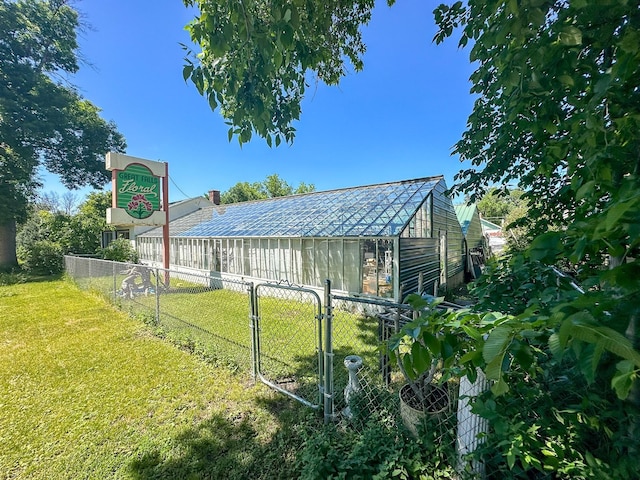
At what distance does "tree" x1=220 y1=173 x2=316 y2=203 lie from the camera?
1631 inches

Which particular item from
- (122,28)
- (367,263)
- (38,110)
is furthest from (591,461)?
(38,110)

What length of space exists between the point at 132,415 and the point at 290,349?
2601 millimetres

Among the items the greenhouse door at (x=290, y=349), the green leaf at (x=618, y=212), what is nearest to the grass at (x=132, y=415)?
the greenhouse door at (x=290, y=349)

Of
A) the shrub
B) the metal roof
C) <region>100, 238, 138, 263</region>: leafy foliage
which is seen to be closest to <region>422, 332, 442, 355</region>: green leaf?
the metal roof

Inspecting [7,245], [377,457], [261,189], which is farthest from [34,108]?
[261,189]

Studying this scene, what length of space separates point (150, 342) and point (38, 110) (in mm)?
20803

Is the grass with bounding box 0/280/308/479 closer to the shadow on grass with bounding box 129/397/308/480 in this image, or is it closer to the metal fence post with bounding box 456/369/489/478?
→ the shadow on grass with bounding box 129/397/308/480

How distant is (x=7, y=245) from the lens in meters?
16.0

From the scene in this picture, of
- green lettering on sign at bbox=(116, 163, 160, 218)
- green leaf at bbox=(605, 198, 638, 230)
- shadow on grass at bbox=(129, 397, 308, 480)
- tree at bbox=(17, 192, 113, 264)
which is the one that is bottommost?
shadow on grass at bbox=(129, 397, 308, 480)

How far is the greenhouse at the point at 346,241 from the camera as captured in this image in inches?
320

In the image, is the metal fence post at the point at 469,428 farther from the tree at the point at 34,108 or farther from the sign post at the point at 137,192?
the tree at the point at 34,108

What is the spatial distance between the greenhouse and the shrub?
25.6 ft

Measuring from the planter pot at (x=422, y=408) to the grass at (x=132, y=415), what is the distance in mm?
1165

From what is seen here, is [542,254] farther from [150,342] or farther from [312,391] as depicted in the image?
[150,342]
